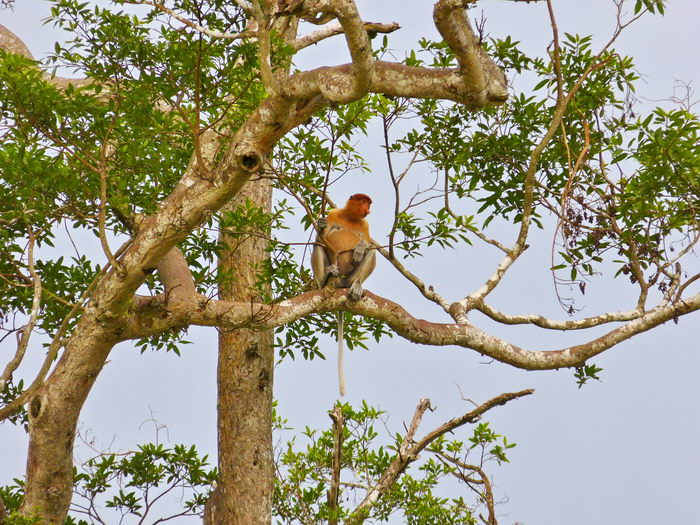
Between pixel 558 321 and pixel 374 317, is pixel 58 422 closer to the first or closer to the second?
pixel 374 317

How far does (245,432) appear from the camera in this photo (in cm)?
693

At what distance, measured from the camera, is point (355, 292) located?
5324 mm

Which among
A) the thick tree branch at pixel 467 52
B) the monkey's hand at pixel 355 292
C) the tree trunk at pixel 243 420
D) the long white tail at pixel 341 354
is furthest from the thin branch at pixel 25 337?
the thick tree branch at pixel 467 52

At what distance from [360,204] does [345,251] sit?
1.77ft

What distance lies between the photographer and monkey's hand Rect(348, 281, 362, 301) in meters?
5.31

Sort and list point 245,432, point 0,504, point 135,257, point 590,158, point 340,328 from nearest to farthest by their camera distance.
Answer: point 135,257, point 0,504, point 590,158, point 340,328, point 245,432

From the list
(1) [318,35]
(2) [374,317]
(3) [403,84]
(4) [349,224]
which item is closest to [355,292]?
(2) [374,317]

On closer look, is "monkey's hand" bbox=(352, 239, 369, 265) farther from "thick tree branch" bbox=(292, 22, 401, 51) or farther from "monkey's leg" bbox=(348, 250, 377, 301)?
"thick tree branch" bbox=(292, 22, 401, 51)

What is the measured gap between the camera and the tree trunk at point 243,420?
22.1 feet

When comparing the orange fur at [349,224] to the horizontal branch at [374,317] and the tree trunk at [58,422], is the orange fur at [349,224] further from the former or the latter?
the tree trunk at [58,422]

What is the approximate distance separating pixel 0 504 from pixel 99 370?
102cm

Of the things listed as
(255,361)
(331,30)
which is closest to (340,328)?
(255,361)

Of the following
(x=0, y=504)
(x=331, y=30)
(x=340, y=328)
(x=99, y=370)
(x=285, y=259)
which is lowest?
(x=0, y=504)

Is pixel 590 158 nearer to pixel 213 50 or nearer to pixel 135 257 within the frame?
pixel 213 50
